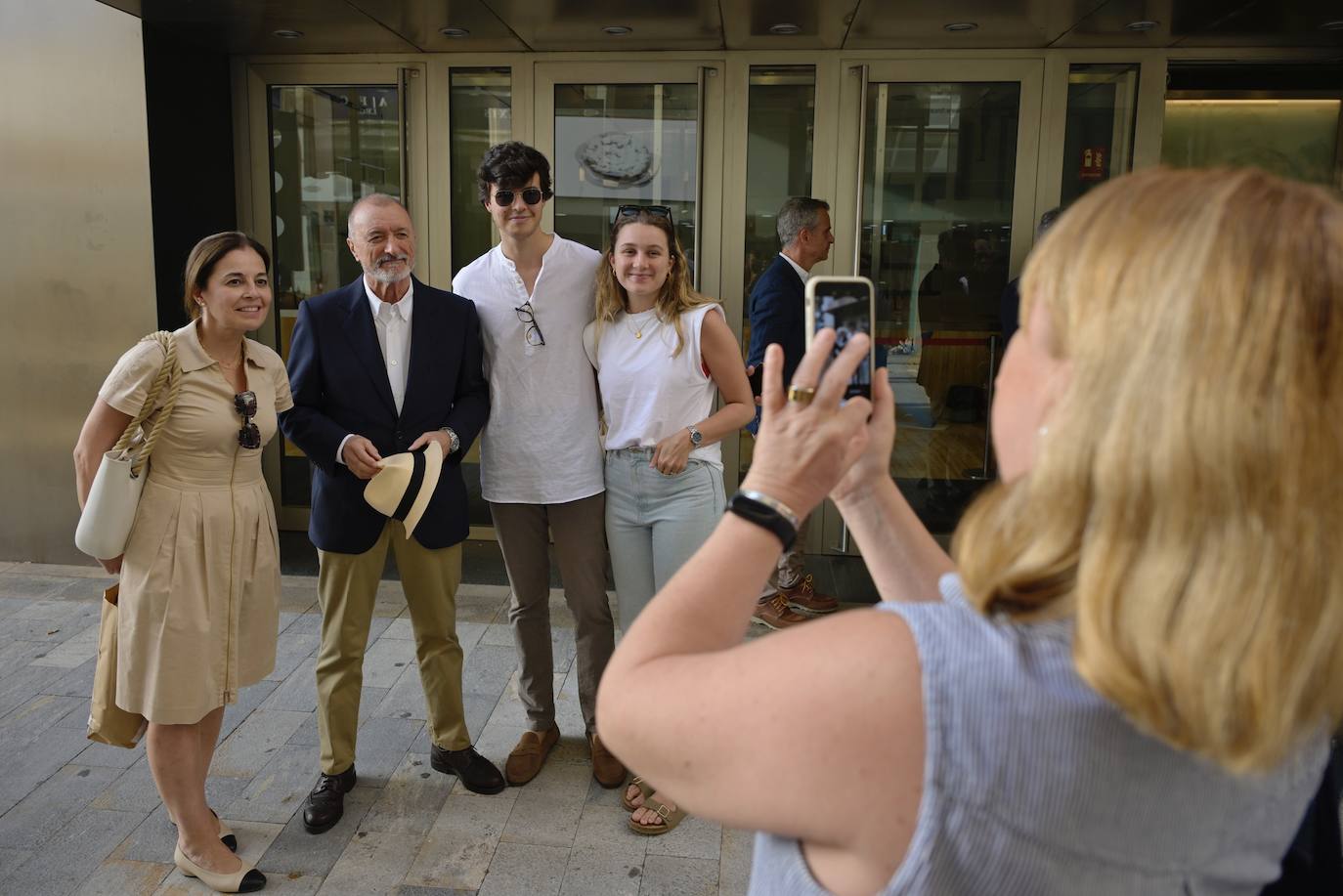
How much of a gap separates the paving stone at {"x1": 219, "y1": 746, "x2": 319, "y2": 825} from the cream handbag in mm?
1097

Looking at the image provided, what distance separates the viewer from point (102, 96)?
18.4 feet

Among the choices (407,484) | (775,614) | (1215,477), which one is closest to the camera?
(1215,477)

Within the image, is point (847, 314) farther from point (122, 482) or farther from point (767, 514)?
point (122, 482)

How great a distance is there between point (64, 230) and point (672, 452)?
14.8 feet

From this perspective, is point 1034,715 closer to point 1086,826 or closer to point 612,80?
point 1086,826

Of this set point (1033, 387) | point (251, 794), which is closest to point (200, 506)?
point (251, 794)

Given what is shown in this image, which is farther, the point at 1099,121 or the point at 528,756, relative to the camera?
the point at 1099,121

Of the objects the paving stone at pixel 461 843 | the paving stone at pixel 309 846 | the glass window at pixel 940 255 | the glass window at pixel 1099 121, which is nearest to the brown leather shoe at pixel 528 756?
the paving stone at pixel 461 843

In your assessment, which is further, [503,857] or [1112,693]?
[503,857]

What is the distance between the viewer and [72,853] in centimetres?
318

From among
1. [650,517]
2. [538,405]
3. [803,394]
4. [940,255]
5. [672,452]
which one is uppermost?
[940,255]

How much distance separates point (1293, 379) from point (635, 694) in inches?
25.6

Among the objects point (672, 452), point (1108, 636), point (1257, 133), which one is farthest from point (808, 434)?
point (1257, 133)

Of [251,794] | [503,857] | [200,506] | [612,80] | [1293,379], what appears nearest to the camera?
→ [1293,379]
